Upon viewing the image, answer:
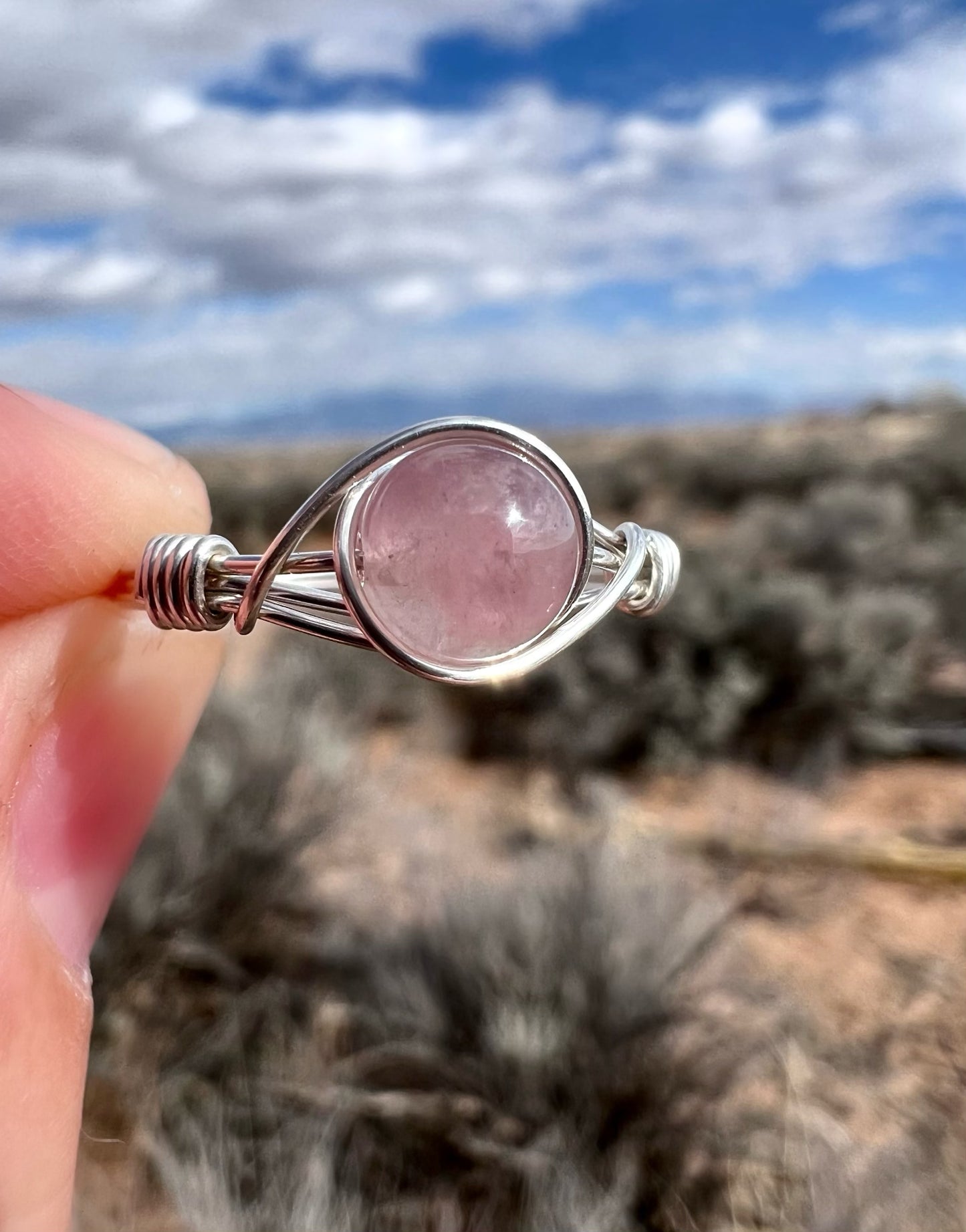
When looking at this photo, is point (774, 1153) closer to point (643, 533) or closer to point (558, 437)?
point (643, 533)

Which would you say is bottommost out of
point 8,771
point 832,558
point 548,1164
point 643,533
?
point 832,558

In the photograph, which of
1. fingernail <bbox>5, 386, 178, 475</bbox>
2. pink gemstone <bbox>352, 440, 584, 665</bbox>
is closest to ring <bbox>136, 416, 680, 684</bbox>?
pink gemstone <bbox>352, 440, 584, 665</bbox>

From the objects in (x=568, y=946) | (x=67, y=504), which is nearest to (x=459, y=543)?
(x=67, y=504)

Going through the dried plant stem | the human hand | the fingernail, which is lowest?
the dried plant stem

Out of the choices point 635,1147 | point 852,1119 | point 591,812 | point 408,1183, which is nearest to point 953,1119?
point 852,1119

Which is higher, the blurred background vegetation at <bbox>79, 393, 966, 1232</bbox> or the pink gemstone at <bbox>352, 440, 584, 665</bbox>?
the pink gemstone at <bbox>352, 440, 584, 665</bbox>

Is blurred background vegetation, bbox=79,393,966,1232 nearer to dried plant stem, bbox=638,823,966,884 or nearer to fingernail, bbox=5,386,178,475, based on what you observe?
dried plant stem, bbox=638,823,966,884

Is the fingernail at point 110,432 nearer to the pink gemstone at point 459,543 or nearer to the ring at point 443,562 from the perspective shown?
the ring at point 443,562
